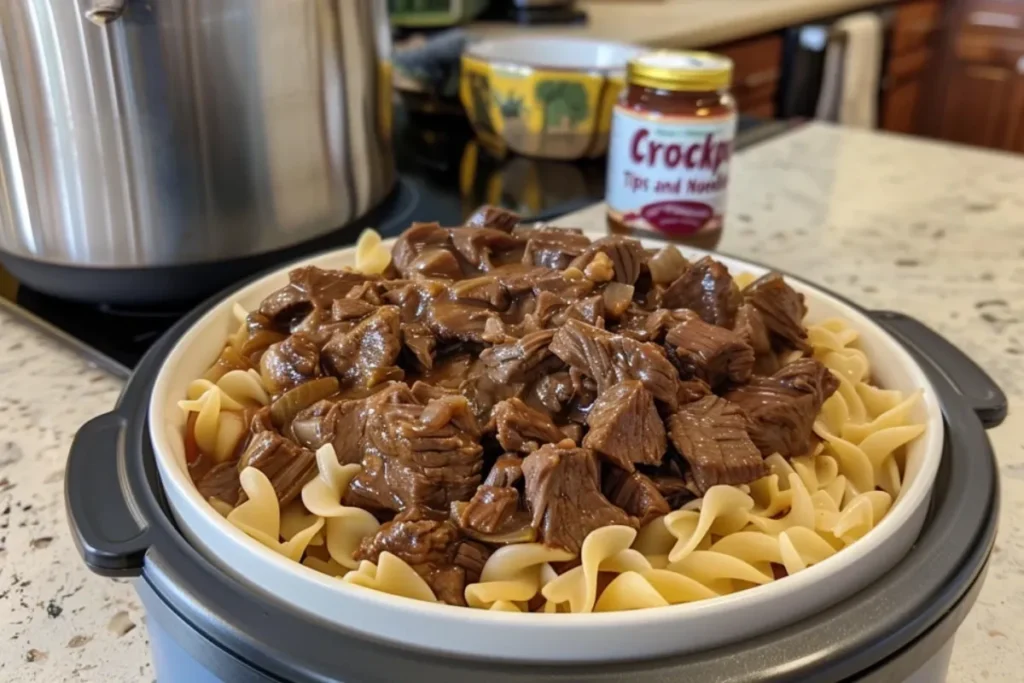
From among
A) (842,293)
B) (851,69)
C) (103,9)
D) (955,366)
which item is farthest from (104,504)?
(851,69)

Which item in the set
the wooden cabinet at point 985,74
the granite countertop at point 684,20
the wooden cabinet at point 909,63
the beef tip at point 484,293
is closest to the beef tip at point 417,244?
the beef tip at point 484,293

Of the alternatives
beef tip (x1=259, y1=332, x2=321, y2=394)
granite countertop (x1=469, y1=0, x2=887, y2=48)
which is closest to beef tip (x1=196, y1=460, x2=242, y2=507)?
beef tip (x1=259, y1=332, x2=321, y2=394)

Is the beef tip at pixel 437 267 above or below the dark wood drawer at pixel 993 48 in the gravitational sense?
above

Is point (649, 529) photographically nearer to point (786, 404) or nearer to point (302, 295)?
point (786, 404)

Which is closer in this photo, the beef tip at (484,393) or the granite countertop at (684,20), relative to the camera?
the beef tip at (484,393)

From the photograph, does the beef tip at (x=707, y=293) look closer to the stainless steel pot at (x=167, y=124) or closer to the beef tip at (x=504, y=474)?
the beef tip at (x=504, y=474)

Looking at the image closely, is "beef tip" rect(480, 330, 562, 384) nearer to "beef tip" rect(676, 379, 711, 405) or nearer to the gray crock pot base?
"beef tip" rect(676, 379, 711, 405)

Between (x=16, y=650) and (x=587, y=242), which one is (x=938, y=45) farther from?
(x=16, y=650)
